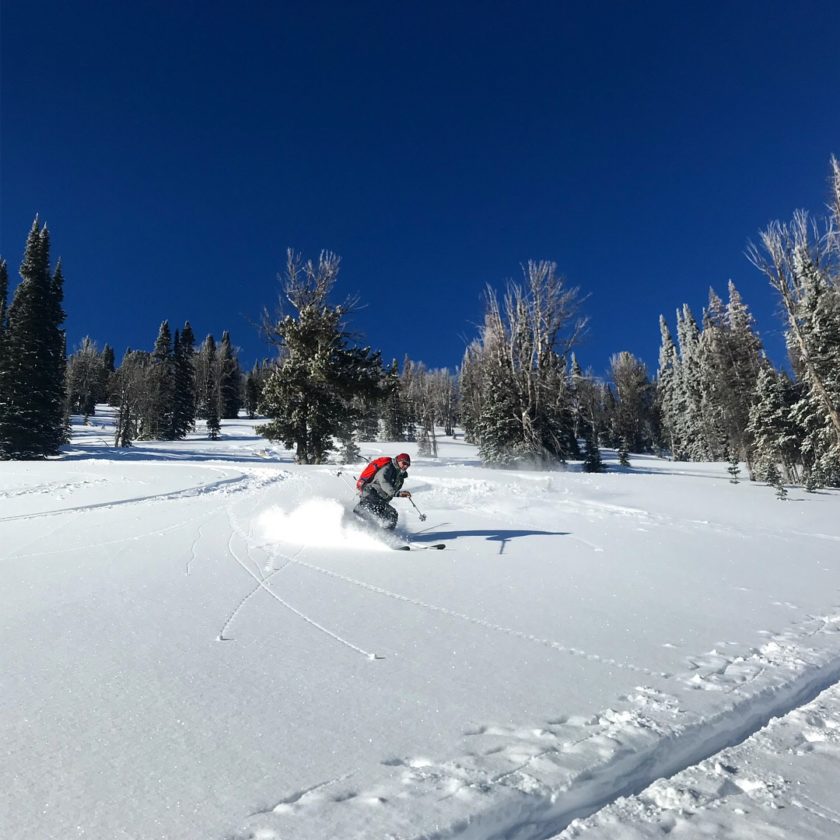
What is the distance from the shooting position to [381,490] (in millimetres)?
7887

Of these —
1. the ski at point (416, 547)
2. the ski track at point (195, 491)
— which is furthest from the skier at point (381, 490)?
the ski track at point (195, 491)

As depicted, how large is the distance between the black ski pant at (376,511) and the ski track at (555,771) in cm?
503

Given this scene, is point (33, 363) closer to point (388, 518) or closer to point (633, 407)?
point (388, 518)

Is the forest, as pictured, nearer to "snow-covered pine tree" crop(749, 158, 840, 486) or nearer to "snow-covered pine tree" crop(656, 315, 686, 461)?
"snow-covered pine tree" crop(749, 158, 840, 486)

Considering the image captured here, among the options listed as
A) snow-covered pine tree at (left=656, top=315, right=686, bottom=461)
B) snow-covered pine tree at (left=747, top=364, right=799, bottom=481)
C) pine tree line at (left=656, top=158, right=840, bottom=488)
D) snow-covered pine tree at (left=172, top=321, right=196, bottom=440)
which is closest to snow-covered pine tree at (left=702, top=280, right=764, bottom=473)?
pine tree line at (left=656, top=158, right=840, bottom=488)

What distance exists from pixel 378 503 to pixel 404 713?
17.1ft

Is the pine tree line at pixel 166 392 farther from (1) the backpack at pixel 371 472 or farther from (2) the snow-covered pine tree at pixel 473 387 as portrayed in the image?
(1) the backpack at pixel 371 472

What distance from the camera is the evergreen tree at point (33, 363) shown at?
27.5m

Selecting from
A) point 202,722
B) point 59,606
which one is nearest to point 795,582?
point 202,722

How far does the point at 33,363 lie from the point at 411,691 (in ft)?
116

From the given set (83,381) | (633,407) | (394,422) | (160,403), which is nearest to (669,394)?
(633,407)

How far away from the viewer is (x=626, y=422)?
6975 cm

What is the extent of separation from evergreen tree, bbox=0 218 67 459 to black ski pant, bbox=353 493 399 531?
95.0ft

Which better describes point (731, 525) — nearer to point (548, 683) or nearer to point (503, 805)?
point (548, 683)
